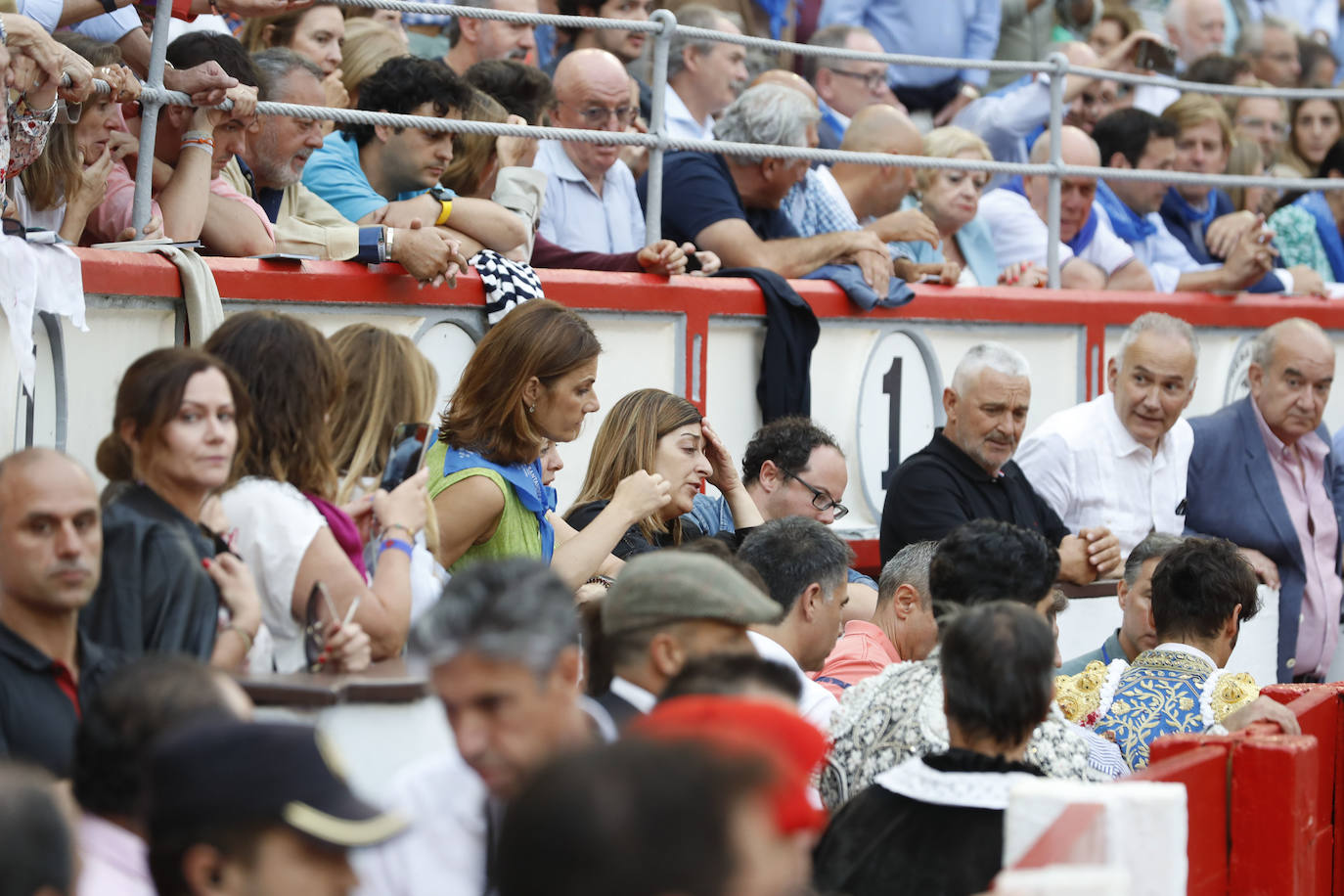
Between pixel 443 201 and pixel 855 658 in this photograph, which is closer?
pixel 855 658

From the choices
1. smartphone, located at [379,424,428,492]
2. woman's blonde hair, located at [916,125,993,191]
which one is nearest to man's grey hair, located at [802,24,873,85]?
woman's blonde hair, located at [916,125,993,191]

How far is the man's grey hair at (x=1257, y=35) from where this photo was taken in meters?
12.8

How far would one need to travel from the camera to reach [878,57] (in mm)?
7930

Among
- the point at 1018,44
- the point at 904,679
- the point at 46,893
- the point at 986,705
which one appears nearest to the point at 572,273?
the point at 904,679

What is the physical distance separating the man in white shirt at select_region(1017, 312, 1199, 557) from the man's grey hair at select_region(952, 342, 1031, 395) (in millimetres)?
798

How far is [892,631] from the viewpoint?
520cm

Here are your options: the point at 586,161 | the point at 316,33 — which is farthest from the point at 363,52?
the point at 586,161

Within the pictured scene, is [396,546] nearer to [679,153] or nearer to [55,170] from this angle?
[55,170]

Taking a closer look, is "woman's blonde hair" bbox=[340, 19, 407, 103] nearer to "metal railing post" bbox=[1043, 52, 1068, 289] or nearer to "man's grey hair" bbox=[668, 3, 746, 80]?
"man's grey hair" bbox=[668, 3, 746, 80]

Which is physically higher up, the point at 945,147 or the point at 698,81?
the point at 698,81

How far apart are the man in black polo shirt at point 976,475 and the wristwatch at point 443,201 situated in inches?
71.1

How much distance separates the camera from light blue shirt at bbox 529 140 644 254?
7.27m

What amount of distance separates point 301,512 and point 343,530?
0.17 meters

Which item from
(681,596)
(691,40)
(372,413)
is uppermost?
(691,40)
